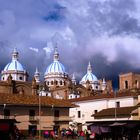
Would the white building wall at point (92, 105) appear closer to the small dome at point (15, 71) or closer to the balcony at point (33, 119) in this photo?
the balcony at point (33, 119)

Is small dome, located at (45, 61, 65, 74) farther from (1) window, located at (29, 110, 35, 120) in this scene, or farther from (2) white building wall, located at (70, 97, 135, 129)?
(1) window, located at (29, 110, 35, 120)

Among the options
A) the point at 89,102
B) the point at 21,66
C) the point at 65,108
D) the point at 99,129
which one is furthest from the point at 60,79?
the point at 99,129

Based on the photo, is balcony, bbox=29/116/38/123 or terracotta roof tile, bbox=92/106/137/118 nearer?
balcony, bbox=29/116/38/123

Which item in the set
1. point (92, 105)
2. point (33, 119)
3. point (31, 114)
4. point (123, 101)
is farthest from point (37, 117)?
point (92, 105)

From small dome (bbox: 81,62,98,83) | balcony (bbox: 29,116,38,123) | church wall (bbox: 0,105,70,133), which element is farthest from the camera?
small dome (bbox: 81,62,98,83)

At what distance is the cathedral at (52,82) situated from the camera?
306 ft

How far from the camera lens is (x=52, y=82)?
117000 mm

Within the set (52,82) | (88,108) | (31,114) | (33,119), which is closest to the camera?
(33,119)

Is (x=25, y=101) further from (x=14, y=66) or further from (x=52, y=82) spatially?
(x=52, y=82)

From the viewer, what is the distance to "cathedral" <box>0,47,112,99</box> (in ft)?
306

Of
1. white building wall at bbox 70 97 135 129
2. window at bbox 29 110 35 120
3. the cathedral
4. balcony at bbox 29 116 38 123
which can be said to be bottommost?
balcony at bbox 29 116 38 123

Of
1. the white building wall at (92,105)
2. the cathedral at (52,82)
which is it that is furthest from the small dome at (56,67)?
the white building wall at (92,105)

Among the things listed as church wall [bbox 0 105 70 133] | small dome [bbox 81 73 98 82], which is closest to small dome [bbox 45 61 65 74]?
small dome [bbox 81 73 98 82]

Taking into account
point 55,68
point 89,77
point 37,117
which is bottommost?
point 37,117
